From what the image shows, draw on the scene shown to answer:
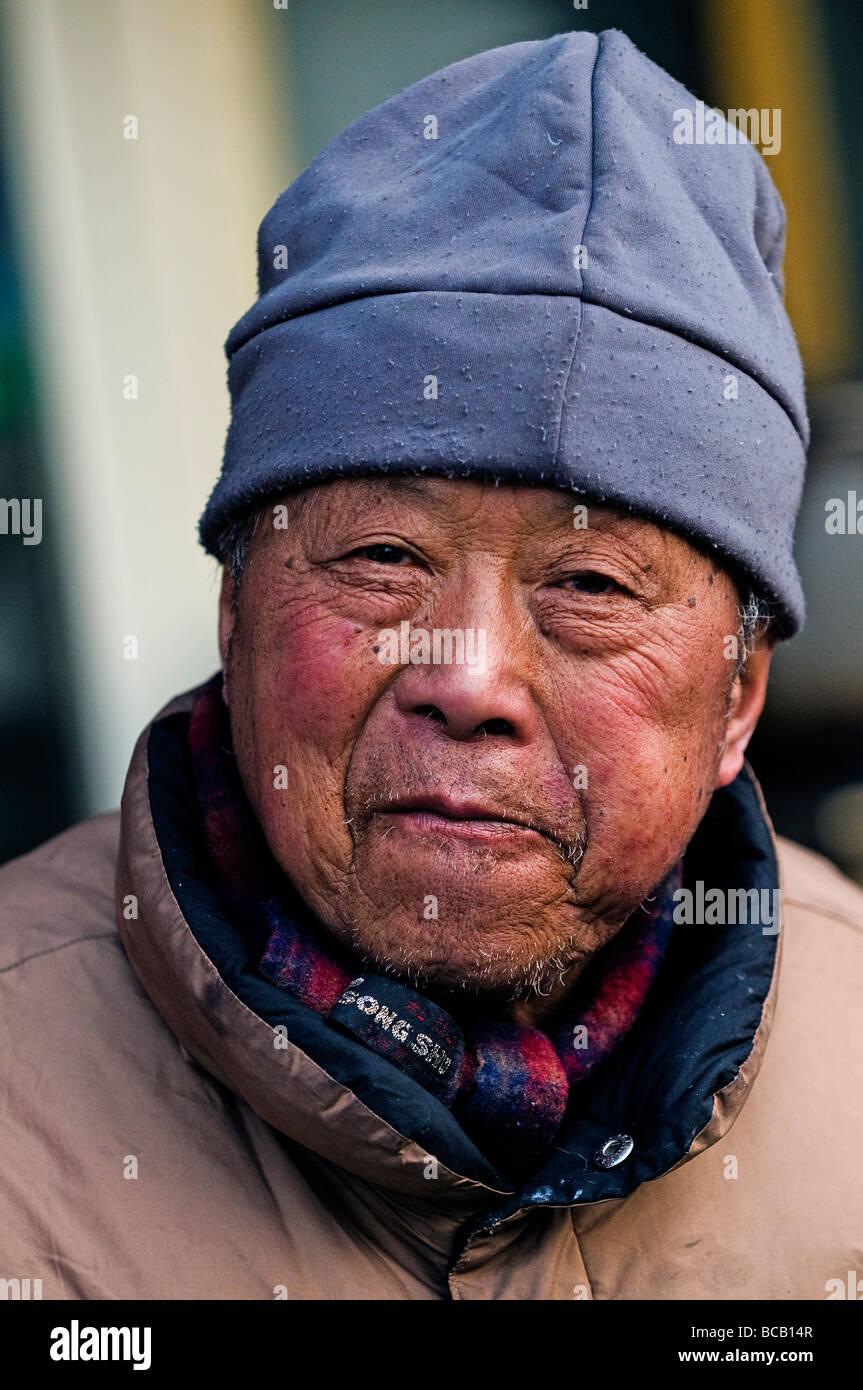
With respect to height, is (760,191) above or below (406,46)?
below

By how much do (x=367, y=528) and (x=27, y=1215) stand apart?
102cm

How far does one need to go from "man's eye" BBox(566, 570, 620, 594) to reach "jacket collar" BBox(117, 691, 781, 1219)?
24.7 inches

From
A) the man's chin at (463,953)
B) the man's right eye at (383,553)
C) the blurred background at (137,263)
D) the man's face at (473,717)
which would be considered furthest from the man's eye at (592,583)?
the blurred background at (137,263)

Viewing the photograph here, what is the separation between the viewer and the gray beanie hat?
1798 mm

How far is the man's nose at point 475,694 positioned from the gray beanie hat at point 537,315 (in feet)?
0.83

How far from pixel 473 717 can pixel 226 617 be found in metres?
0.61

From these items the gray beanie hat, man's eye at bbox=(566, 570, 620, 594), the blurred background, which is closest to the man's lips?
man's eye at bbox=(566, 570, 620, 594)

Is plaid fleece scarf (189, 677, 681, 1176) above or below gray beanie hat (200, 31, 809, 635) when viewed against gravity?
below

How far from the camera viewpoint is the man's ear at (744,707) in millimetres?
2180

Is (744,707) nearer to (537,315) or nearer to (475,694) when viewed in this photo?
(475,694)

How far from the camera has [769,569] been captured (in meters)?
2.03

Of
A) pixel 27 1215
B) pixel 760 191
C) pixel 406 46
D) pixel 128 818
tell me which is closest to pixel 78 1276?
pixel 27 1215

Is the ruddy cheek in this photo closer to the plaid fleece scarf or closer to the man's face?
the man's face

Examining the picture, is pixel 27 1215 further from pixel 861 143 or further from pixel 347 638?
pixel 861 143
